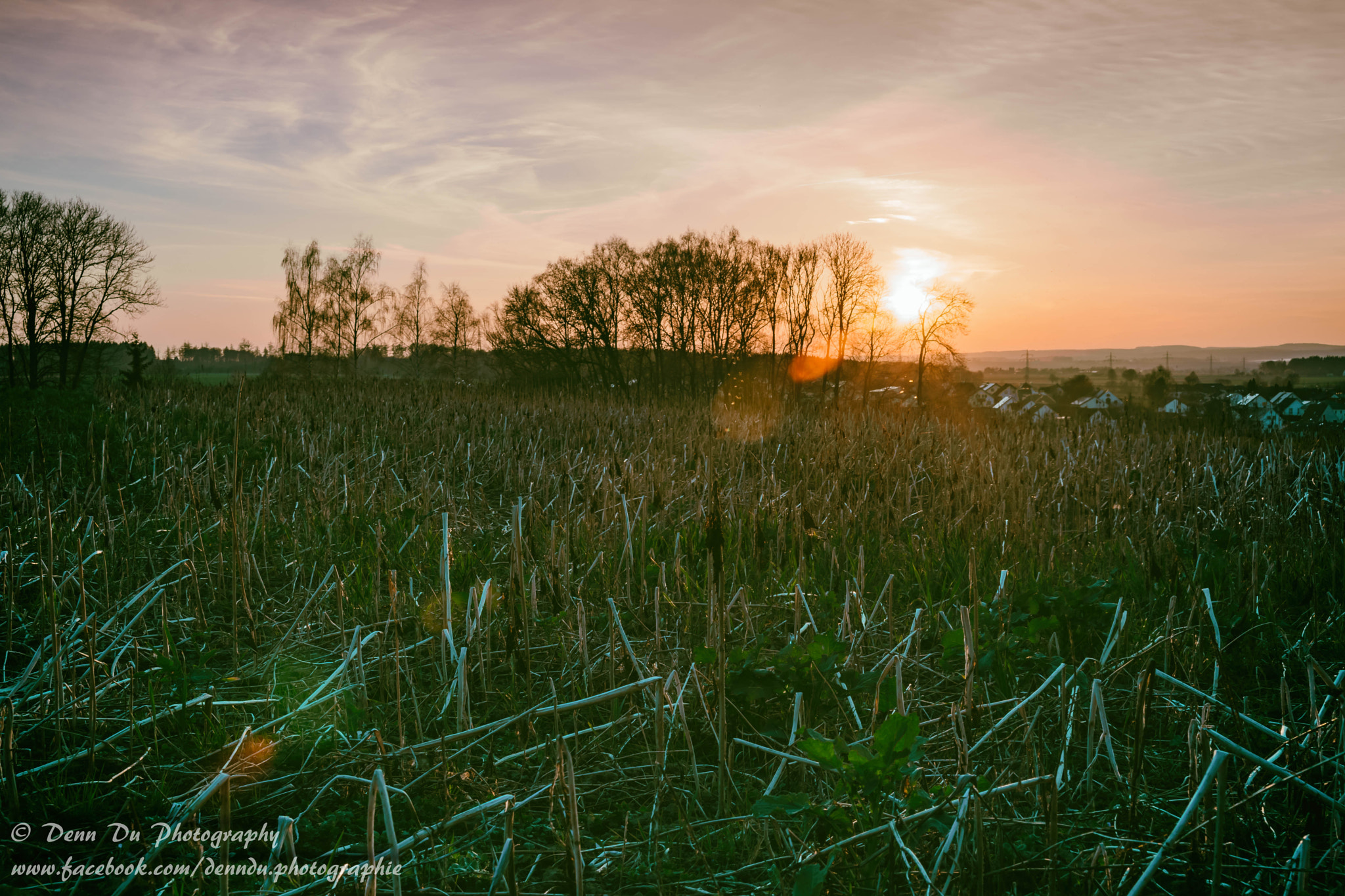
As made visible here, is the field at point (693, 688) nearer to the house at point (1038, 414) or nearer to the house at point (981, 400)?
the house at point (1038, 414)

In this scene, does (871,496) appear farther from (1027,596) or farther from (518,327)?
(518,327)

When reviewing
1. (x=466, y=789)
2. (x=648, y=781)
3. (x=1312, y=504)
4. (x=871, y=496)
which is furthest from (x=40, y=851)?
(x=1312, y=504)

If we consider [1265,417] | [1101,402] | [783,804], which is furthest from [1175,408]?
[783,804]

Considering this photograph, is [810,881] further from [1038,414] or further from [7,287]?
[7,287]

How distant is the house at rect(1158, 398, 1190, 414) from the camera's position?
582 inches

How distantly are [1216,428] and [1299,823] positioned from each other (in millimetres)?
Answer: 11296

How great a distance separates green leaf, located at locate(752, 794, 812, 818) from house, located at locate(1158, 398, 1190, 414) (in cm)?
1611

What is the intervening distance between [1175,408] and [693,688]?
1780 centimetres

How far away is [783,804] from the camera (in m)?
1.80

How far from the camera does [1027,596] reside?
127 inches

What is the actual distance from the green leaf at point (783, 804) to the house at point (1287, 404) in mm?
17619

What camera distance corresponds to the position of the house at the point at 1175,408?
582 inches

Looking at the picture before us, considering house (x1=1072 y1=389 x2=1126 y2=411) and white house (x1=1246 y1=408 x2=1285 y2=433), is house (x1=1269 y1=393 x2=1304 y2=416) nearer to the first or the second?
white house (x1=1246 y1=408 x2=1285 y2=433)

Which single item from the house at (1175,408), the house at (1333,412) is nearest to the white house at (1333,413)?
the house at (1333,412)
